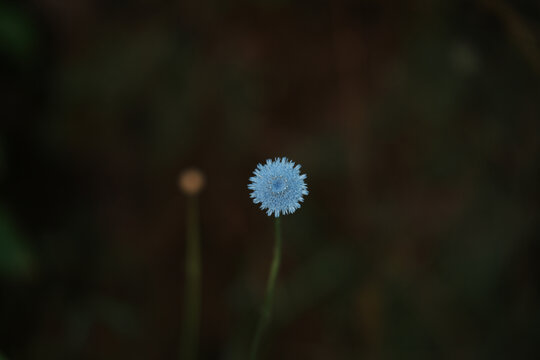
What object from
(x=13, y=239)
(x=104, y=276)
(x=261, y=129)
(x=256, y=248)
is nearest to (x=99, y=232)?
(x=104, y=276)

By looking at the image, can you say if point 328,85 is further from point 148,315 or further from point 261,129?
point 148,315

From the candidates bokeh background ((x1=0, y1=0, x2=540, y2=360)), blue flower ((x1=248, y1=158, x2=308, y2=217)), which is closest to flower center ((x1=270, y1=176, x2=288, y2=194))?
blue flower ((x1=248, y1=158, x2=308, y2=217))

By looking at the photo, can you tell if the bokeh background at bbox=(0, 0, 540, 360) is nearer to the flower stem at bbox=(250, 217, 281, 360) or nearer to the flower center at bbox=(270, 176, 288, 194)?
the flower stem at bbox=(250, 217, 281, 360)

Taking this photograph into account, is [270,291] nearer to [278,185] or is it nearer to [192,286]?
[278,185]

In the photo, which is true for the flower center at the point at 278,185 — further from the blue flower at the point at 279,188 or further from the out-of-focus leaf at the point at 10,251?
the out-of-focus leaf at the point at 10,251

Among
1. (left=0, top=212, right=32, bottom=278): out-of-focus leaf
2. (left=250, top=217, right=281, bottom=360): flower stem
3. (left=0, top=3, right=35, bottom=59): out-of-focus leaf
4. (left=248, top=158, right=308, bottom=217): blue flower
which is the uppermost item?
(left=0, top=3, right=35, bottom=59): out-of-focus leaf
